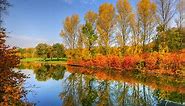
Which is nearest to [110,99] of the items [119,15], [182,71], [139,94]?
[139,94]

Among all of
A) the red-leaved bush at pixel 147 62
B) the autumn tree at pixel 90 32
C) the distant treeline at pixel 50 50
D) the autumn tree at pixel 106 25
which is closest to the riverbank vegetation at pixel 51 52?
the distant treeline at pixel 50 50

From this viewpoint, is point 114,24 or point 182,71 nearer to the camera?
point 182,71

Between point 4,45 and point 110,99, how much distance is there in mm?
7392

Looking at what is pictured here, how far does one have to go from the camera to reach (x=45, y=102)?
15844 millimetres

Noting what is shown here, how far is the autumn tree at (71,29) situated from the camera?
63.8m

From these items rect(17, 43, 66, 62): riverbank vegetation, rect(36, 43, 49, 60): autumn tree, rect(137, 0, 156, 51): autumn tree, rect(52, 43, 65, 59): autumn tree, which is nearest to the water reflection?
rect(137, 0, 156, 51): autumn tree

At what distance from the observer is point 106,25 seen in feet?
164

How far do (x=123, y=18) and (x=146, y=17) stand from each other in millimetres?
4704

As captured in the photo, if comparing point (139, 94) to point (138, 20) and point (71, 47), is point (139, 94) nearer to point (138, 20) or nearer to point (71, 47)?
point (138, 20)

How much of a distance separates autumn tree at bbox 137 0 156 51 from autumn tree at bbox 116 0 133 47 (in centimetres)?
269

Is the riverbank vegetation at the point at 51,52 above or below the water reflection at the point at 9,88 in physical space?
above

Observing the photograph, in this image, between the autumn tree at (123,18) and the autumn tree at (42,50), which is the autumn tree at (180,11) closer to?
the autumn tree at (123,18)

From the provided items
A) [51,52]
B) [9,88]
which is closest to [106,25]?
[51,52]

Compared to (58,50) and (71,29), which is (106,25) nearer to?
(71,29)
